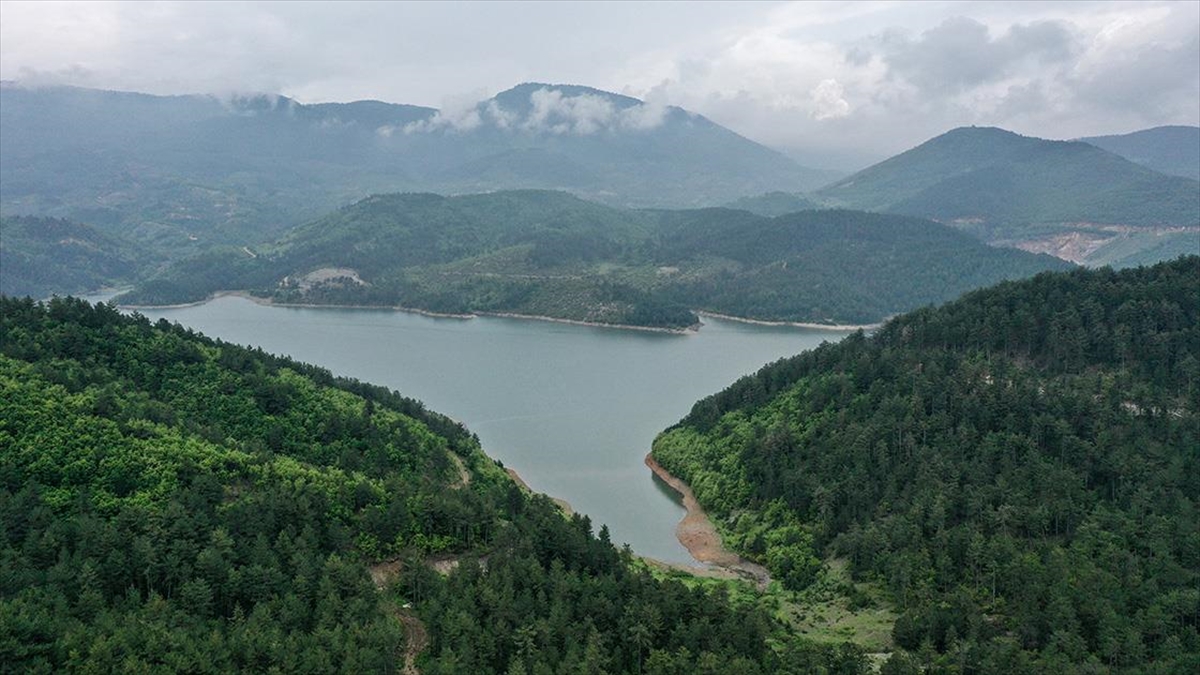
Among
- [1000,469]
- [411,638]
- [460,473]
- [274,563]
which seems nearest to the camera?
[411,638]

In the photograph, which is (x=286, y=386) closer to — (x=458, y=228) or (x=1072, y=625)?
(x=1072, y=625)

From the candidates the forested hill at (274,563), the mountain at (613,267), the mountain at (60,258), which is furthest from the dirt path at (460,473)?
the mountain at (60,258)

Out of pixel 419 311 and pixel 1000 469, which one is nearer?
pixel 1000 469

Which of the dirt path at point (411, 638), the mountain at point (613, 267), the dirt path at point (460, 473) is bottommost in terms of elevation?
the dirt path at point (411, 638)

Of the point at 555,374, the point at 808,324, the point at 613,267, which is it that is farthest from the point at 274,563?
the point at 613,267

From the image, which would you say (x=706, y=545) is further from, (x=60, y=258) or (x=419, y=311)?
(x=60, y=258)

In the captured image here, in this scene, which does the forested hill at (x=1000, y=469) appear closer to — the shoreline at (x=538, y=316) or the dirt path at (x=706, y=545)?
the dirt path at (x=706, y=545)

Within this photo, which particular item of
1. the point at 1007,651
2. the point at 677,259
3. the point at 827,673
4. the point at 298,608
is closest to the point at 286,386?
the point at 298,608
